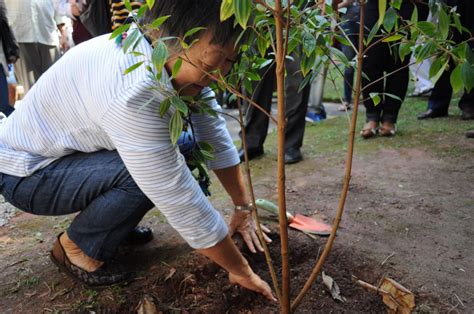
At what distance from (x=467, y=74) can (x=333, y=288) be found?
91 cm

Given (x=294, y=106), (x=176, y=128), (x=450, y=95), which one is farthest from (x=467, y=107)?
(x=176, y=128)

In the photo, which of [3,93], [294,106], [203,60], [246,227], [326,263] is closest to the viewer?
[203,60]

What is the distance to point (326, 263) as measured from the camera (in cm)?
159

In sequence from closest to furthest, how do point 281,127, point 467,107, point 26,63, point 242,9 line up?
point 242,9 → point 281,127 → point 467,107 → point 26,63

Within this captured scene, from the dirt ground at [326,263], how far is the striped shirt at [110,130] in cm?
37

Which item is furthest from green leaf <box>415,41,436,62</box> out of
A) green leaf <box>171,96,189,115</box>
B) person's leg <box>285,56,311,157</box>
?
person's leg <box>285,56,311,157</box>

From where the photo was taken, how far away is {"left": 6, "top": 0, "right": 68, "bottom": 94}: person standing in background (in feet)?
13.9

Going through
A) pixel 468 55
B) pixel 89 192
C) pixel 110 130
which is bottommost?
pixel 89 192

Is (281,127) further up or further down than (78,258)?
further up

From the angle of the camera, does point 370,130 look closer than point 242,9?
No

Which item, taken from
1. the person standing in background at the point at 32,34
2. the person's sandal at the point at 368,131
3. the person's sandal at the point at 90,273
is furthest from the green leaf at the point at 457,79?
the person standing in background at the point at 32,34

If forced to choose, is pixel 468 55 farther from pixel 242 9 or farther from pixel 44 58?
pixel 44 58

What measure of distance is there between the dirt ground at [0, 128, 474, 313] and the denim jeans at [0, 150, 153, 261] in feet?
0.76

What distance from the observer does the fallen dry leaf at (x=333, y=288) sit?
4.71 feet
